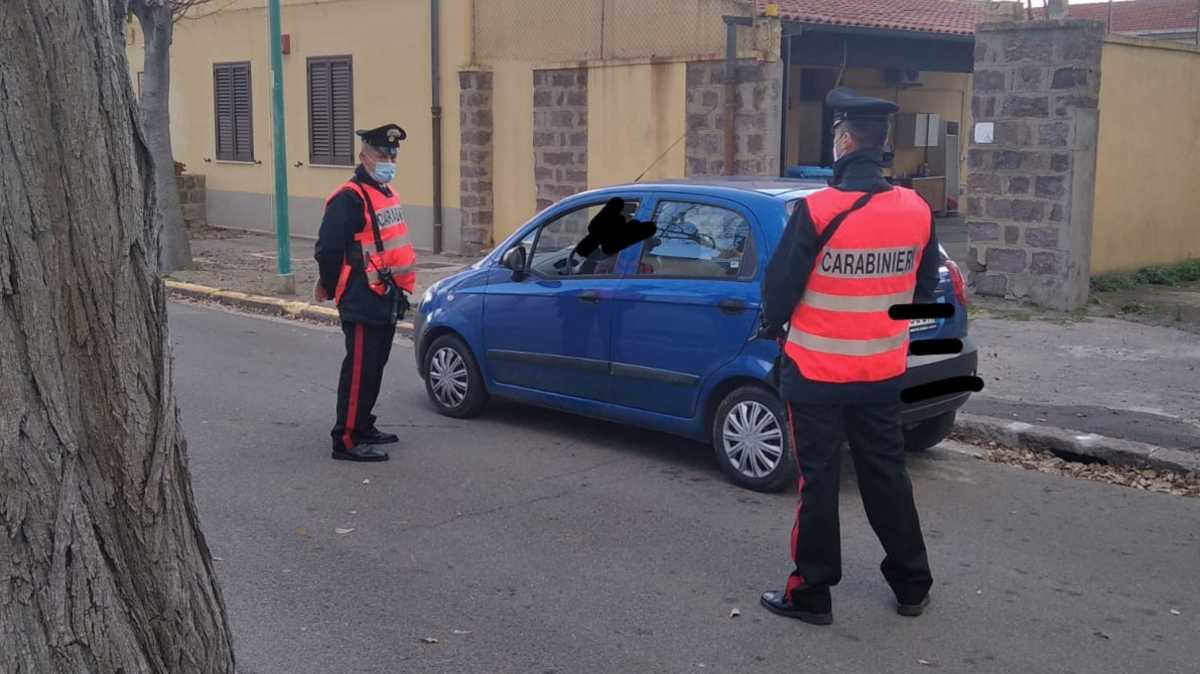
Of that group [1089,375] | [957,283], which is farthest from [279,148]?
[957,283]

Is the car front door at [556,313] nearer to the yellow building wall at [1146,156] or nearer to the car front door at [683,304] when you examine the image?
the car front door at [683,304]

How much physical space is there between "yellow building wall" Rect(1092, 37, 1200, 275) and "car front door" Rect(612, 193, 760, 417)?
24.1 feet

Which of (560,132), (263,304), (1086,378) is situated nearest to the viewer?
(1086,378)

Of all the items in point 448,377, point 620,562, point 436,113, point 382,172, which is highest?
point 436,113

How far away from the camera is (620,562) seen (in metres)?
5.84

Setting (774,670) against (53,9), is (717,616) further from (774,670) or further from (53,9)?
(53,9)

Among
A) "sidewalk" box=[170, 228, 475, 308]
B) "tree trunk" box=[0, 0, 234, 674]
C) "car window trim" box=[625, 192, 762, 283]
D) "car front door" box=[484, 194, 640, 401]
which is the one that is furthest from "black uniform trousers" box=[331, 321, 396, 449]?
"sidewalk" box=[170, 228, 475, 308]

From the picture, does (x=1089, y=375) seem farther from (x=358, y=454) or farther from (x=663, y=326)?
(x=358, y=454)

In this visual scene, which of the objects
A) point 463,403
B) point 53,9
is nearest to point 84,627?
point 53,9

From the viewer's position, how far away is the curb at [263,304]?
13.6 meters

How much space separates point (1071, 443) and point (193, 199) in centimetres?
1839

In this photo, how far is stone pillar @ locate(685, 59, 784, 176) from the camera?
13.9 meters

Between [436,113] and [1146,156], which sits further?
[436,113]

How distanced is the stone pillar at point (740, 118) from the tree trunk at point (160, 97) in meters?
6.25
